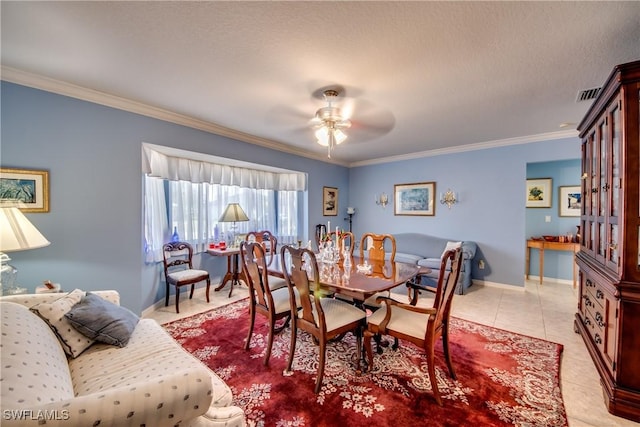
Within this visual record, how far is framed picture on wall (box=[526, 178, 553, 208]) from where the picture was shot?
4.65 metres

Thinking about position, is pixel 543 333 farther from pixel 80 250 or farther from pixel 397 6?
pixel 80 250

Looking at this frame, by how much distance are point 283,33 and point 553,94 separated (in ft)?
9.12

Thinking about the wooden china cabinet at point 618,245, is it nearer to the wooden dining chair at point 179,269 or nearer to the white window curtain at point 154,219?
the wooden dining chair at point 179,269

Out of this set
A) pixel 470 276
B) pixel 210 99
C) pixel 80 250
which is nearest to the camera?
pixel 80 250

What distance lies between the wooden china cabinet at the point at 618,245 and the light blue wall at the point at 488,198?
2.22 m

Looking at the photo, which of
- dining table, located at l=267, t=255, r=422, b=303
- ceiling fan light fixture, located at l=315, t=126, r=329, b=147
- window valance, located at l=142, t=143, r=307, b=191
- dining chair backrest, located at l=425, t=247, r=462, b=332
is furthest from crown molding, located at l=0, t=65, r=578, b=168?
dining chair backrest, located at l=425, t=247, r=462, b=332

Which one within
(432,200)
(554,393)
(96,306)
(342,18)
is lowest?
(554,393)

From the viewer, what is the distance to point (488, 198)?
454 cm

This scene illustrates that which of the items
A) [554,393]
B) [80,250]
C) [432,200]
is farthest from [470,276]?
[80,250]

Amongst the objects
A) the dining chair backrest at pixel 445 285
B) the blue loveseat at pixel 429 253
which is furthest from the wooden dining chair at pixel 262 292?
the blue loveseat at pixel 429 253

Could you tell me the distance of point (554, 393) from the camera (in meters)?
1.84

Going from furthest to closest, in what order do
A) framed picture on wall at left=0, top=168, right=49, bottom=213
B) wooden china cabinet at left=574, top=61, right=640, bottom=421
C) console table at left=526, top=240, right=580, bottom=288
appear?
console table at left=526, top=240, right=580, bottom=288
framed picture on wall at left=0, top=168, right=49, bottom=213
wooden china cabinet at left=574, top=61, right=640, bottom=421

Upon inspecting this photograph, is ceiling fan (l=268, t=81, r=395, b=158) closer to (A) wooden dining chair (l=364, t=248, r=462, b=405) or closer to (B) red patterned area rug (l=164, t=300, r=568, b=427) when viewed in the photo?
(A) wooden dining chair (l=364, t=248, r=462, b=405)

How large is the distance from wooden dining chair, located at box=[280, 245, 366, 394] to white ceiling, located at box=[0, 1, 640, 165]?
1496mm
